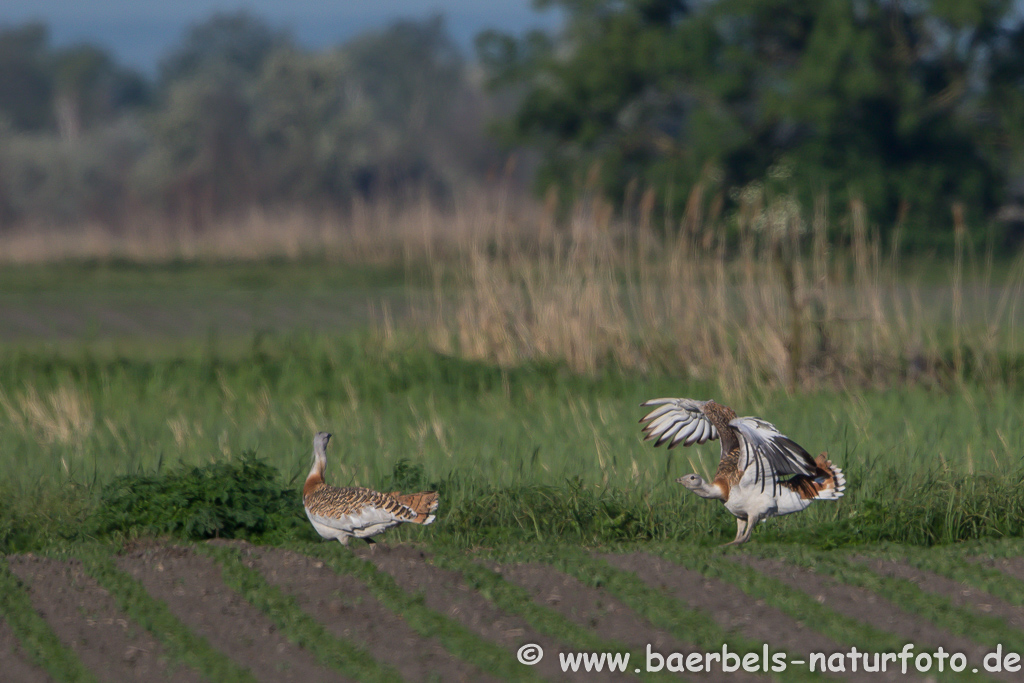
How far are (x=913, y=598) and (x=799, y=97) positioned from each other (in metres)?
21.1

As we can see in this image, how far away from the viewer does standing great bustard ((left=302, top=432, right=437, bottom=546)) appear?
5.57 metres

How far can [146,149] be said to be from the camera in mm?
65625

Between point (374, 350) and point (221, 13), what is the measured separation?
3708 inches

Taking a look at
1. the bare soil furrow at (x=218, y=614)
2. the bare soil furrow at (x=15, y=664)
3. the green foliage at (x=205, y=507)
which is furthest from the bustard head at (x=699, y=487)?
the bare soil furrow at (x=15, y=664)

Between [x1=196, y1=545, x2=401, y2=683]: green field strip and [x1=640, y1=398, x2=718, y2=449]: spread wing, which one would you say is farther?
[x1=640, y1=398, x2=718, y2=449]: spread wing

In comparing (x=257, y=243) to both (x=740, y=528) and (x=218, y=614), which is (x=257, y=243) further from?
(x=218, y=614)

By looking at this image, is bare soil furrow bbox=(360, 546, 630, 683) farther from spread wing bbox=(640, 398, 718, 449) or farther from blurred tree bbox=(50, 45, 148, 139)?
blurred tree bbox=(50, 45, 148, 139)

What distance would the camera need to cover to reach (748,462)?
5.53 meters

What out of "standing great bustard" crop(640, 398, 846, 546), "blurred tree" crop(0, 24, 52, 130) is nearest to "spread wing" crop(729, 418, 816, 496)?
"standing great bustard" crop(640, 398, 846, 546)

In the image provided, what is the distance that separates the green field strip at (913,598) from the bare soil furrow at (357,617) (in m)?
1.70

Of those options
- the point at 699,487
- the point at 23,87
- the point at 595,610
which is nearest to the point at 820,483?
the point at 699,487

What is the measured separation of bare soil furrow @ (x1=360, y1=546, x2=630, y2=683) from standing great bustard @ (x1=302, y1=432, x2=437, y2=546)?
0.71 ft

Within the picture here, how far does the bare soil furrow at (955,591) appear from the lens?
209 inches

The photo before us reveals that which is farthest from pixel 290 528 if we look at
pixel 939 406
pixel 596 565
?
pixel 939 406
